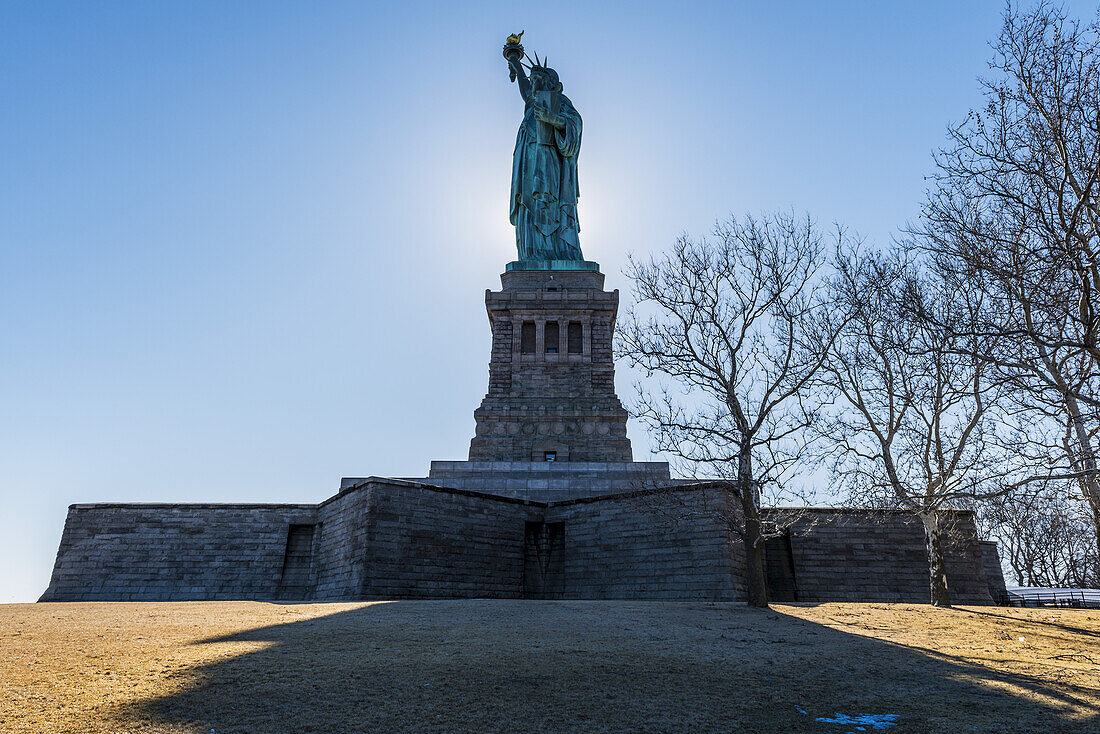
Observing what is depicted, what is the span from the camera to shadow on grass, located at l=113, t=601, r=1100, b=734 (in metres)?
6.42

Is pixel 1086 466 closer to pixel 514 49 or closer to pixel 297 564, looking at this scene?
pixel 297 564

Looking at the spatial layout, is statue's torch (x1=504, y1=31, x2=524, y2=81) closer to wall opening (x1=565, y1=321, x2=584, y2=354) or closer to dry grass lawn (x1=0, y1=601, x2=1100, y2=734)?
wall opening (x1=565, y1=321, x2=584, y2=354)

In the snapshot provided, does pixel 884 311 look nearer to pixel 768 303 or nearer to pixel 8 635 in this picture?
pixel 768 303

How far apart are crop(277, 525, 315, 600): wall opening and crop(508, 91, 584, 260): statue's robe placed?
1964cm

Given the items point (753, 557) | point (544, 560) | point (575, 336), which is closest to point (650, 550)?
point (544, 560)

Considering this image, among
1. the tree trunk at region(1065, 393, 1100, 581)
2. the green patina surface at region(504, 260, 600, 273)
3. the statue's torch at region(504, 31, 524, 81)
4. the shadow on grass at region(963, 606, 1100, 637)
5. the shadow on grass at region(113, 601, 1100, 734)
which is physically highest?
the statue's torch at region(504, 31, 524, 81)

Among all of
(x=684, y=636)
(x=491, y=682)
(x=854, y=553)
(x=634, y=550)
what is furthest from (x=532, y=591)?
(x=491, y=682)

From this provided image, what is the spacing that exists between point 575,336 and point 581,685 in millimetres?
29134

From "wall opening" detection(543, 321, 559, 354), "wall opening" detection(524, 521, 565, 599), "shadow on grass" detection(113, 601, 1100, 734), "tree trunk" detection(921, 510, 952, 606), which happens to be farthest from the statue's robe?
"shadow on grass" detection(113, 601, 1100, 734)

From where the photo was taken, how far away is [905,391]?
20344 millimetres

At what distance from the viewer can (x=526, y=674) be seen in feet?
26.6

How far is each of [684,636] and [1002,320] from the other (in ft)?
28.2

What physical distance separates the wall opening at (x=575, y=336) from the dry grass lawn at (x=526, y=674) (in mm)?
22866

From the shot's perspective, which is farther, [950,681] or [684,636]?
[684,636]
